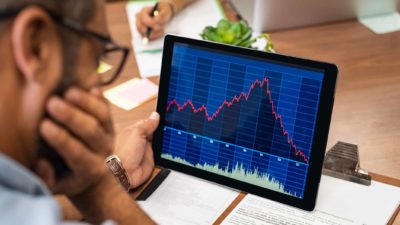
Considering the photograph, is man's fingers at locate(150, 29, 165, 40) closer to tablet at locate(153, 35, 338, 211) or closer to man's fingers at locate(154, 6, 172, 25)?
man's fingers at locate(154, 6, 172, 25)

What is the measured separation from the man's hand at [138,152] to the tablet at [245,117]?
2cm

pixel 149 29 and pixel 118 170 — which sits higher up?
pixel 149 29

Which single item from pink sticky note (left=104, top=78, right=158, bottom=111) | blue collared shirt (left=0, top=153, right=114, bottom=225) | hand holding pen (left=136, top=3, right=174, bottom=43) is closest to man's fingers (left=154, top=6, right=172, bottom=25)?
hand holding pen (left=136, top=3, right=174, bottom=43)

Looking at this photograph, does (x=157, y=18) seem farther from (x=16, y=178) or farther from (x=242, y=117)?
(x=16, y=178)

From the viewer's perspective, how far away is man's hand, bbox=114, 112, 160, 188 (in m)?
1.07

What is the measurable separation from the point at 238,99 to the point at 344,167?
9.9 inches

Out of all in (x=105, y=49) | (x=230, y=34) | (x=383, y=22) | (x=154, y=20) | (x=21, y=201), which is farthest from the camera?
(x=383, y=22)

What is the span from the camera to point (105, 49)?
695mm

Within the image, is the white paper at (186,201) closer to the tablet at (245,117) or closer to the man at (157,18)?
the tablet at (245,117)

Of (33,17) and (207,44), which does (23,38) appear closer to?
(33,17)

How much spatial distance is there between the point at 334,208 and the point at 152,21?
819mm

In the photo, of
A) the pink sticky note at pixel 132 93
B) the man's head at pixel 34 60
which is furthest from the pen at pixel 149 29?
the man's head at pixel 34 60

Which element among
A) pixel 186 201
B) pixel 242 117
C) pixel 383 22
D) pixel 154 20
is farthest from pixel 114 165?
pixel 383 22

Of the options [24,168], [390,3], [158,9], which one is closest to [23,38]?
[24,168]
